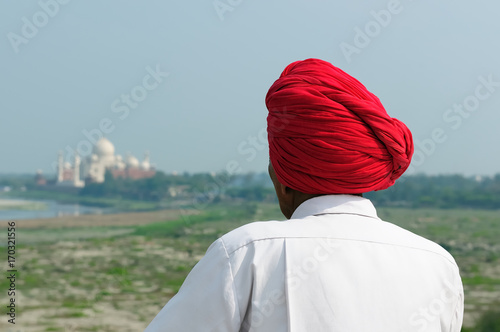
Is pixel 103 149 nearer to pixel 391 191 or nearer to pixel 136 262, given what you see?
pixel 136 262

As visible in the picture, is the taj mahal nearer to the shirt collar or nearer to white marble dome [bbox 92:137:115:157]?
white marble dome [bbox 92:137:115:157]

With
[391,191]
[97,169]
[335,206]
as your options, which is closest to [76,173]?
[97,169]

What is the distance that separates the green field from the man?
9353 millimetres

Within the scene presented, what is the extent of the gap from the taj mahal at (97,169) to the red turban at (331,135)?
1088 inches

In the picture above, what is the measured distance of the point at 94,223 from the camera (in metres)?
24.6

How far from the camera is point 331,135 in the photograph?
0.81 metres

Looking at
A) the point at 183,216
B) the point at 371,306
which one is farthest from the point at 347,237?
the point at 183,216

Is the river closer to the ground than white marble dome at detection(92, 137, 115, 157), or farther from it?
closer to the ground

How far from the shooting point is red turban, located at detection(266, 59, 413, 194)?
2.69ft

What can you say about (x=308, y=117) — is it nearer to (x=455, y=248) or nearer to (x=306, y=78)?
(x=306, y=78)

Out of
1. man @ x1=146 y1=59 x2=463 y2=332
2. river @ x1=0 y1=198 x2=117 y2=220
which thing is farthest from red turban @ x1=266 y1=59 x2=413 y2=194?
river @ x1=0 y1=198 x2=117 y2=220

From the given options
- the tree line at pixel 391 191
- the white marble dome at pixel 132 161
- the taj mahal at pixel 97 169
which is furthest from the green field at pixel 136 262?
the white marble dome at pixel 132 161

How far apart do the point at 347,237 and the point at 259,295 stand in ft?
0.51

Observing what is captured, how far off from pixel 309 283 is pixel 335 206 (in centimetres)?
15
